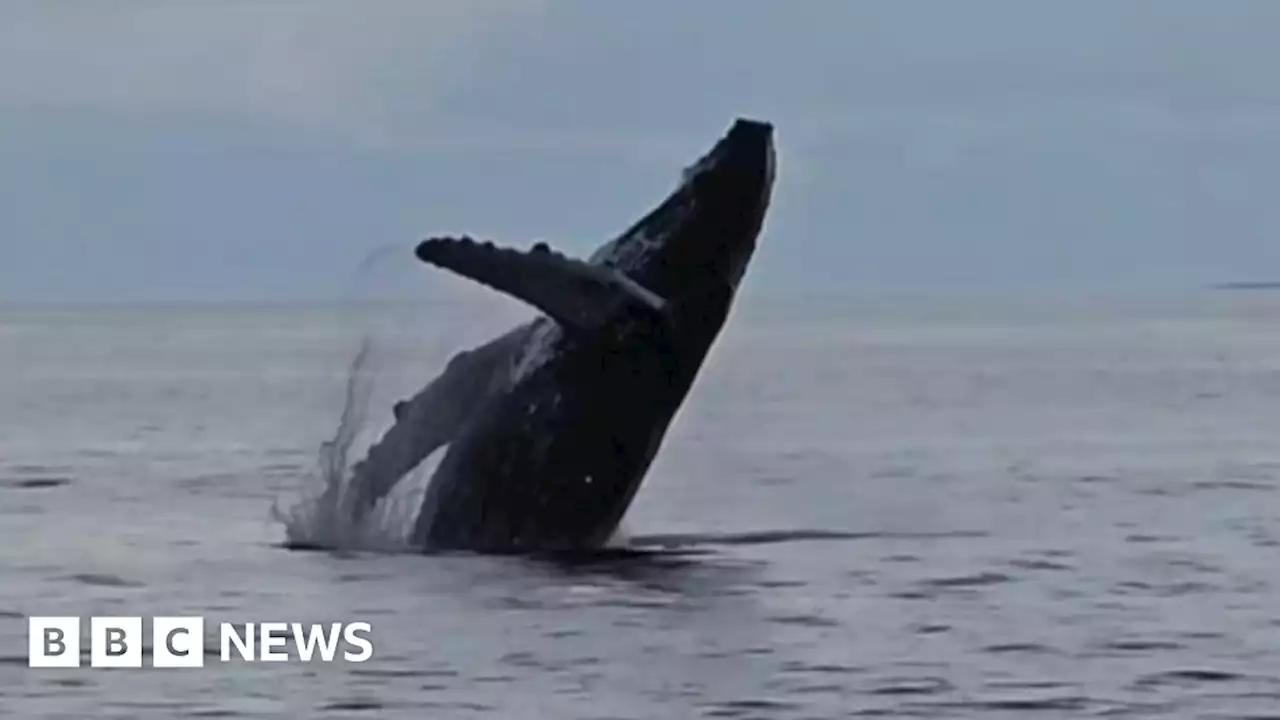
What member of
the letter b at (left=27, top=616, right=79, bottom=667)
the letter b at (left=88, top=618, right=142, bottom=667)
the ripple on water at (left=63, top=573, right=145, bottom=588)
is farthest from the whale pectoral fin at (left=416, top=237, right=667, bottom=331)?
the ripple on water at (left=63, top=573, right=145, bottom=588)

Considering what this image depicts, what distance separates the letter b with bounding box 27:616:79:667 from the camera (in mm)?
18328

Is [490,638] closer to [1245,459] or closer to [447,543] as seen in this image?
[447,543]

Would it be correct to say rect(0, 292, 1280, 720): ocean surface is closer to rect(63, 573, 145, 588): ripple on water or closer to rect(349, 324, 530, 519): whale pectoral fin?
rect(63, 573, 145, 588): ripple on water

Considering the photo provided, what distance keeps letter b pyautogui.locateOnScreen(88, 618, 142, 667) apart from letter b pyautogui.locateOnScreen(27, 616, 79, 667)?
0.40ft

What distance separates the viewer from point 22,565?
78.9 feet

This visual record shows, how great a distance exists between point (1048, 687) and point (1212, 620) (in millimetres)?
3523

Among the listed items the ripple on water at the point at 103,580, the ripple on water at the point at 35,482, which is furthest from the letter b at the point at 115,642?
the ripple on water at the point at 35,482

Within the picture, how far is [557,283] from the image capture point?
→ 20.0 m

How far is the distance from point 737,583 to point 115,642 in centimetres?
519

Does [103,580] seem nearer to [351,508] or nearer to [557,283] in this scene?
[351,508]

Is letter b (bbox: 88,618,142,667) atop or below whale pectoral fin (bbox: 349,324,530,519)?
below

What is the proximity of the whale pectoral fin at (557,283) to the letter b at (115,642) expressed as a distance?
3377mm

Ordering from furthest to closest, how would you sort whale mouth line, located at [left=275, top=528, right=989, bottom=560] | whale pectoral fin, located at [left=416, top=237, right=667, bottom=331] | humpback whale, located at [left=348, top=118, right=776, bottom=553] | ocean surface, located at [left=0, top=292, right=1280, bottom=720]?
whale mouth line, located at [left=275, top=528, right=989, bottom=560] < humpback whale, located at [left=348, top=118, right=776, bottom=553] < whale pectoral fin, located at [left=416, top=237, right=667, bottom=331] < ocean surface, located at [left=0, top=292, right=1280, bottom=720]

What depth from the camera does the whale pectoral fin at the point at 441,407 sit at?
21.4m
